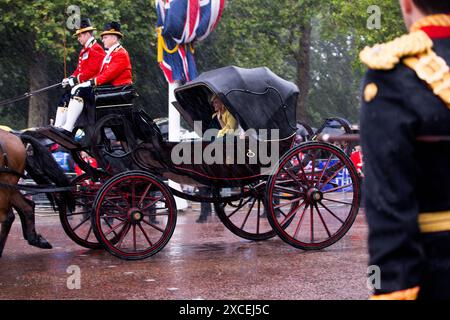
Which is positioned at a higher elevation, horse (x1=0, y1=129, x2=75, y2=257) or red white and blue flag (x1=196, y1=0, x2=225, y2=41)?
red white and blue flag (x1=196, y1=0, x2=225, y2=41)

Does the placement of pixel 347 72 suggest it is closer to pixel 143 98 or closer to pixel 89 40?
pixel 143 98

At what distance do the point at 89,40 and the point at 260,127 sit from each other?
8.47 ft

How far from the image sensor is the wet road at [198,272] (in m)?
6.14

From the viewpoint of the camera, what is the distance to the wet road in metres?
6.14

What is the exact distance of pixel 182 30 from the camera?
13.3 meters

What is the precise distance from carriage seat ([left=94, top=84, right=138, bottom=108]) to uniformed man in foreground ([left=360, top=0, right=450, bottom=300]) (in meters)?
6.39

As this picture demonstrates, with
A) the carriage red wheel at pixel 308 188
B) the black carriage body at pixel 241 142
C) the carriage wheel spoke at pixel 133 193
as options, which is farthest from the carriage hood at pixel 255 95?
the carriage wheel spoke at pixel 133 193

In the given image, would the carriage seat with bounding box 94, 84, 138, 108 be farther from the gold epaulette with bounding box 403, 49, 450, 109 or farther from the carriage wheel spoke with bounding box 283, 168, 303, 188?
the gold epaulette with bounding box 403, 49, 450, 109

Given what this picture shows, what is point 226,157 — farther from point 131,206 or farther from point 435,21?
point 435,21

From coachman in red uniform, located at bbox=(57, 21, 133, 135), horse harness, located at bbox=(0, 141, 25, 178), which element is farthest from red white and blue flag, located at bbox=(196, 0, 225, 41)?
horse harness, located at bbox=(0, 141, 25, 178)

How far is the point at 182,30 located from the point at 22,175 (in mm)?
5858

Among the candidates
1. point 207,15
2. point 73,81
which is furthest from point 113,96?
point 207,15

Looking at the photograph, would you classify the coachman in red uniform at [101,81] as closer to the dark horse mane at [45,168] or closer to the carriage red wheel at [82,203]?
the dark horse mane at [45,168]
